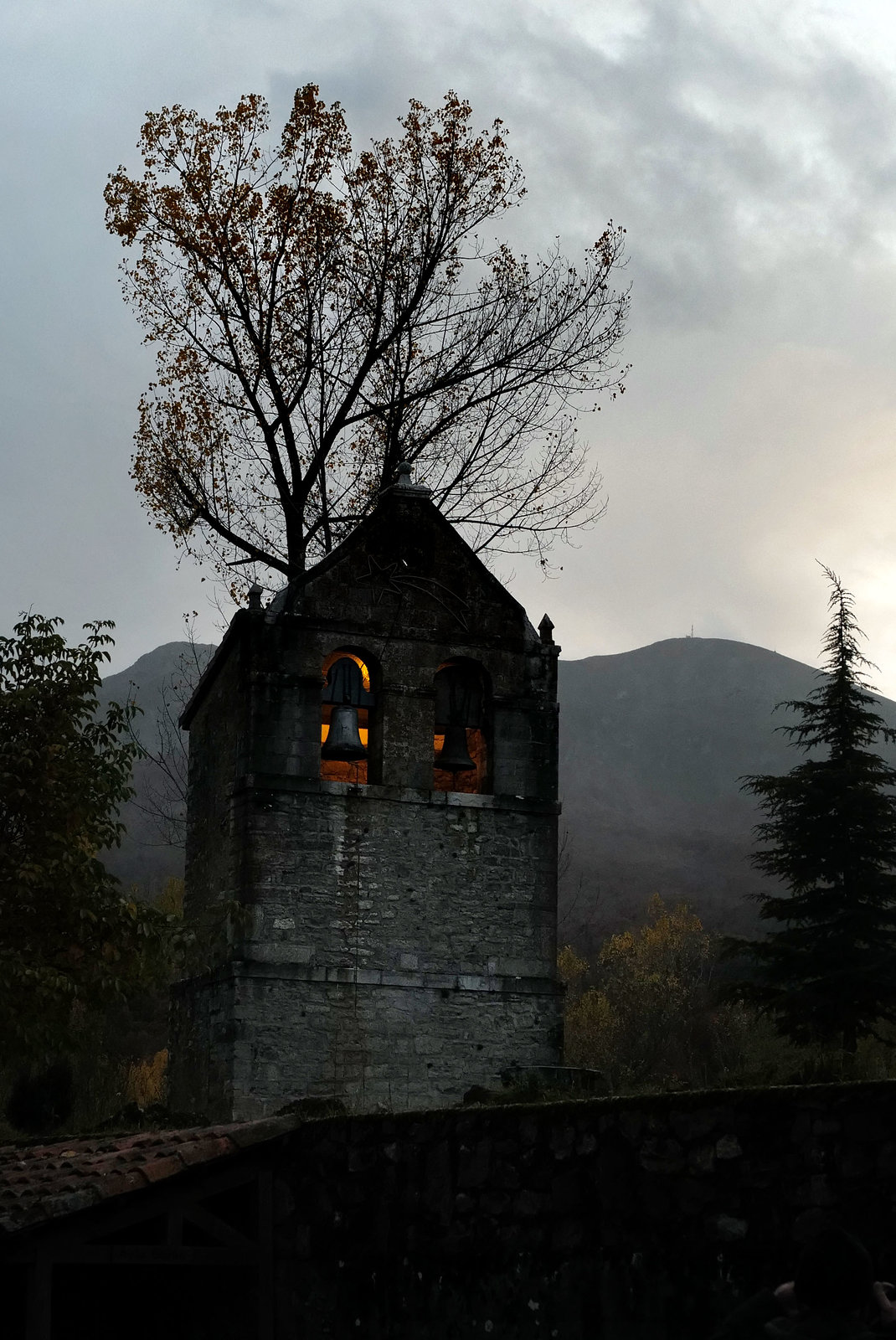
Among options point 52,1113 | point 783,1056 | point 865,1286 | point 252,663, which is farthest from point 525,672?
point 783,1056

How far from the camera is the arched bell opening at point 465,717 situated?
17234 mm

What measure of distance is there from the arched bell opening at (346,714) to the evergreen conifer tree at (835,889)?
10278 millimetres

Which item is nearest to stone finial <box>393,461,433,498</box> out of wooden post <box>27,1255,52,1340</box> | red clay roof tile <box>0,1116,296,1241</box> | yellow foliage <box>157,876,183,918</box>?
red clay roof tile <box>0,1116,296,1241</box>

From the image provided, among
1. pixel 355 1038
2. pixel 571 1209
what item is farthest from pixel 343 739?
pixel 571 1209

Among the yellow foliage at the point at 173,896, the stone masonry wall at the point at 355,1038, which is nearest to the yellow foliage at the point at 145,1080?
the yellow foliage at the point at 173,896

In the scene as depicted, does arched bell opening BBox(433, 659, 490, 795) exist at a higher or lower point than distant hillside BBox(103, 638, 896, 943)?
lower

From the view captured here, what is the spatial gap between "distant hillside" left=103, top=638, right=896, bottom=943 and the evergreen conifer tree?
5270 cm

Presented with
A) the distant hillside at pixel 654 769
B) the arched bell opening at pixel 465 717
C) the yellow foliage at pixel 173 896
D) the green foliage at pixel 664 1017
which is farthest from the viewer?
the distant hillside at pixel 654 769

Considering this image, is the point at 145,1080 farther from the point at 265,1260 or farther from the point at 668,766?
the point at 668,766

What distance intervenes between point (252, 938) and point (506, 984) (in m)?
2.82

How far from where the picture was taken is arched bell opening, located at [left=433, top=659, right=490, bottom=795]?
17234mm

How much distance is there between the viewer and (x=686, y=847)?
368 ft

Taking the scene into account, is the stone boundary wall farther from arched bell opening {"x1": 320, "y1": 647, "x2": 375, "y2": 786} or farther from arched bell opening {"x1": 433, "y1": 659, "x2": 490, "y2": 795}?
arched bell opening {"x1": 433, "y1": 659, "x2": 490, "y2": 795}

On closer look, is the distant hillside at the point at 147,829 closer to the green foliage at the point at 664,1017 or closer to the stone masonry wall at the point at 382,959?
the green foliage at the point at 664,1017
